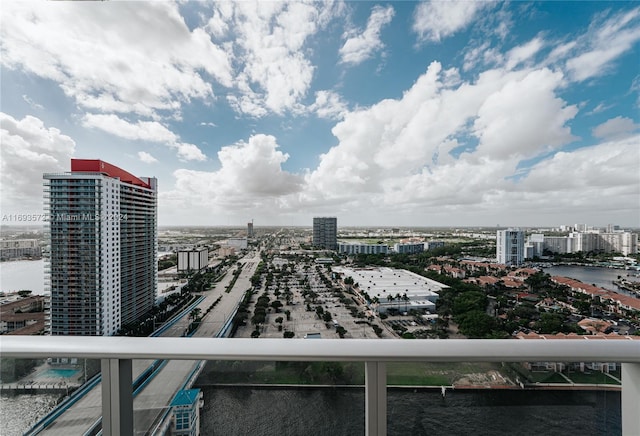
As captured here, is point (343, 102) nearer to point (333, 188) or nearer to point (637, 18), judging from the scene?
point (333, 188)

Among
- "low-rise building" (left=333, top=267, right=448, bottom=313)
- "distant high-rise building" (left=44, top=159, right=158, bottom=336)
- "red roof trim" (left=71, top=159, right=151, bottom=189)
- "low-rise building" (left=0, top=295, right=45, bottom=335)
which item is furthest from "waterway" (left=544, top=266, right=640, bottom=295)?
"low-rise building" (left=0, top=295, right=45, bottom=335)

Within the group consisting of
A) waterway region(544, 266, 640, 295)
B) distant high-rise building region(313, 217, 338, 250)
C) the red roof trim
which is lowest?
waterway region(544, 266, 640, 295)

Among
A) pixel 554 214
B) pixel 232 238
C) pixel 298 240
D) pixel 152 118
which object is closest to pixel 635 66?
pixel 554 214

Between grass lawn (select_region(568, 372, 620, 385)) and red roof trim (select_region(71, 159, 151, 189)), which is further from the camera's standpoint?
red roof trim (select_region(71, 159, 151, 189))

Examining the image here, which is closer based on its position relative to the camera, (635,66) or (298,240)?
(635,66)

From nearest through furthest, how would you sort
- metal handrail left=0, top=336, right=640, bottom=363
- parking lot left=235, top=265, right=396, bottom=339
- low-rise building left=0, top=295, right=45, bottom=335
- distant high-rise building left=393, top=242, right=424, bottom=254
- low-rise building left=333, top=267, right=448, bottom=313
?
metal handrail left=0, top=336, right=640, bottom=363, low-rise building left=0, top=295, right=45, bottom=335, parking lot left=235, top=265, right=396, bottom=339, low-rise building left=333, top=267, right=448, bottom=313, distant high-rise building left=393, top=242, right=424, bottom=254

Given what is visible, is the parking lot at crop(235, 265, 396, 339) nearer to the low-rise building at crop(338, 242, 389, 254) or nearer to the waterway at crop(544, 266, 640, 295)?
the low-rise building at crop(338, 242, 389, 254)

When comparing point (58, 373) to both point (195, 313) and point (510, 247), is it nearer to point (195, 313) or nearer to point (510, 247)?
point (195, 313)
